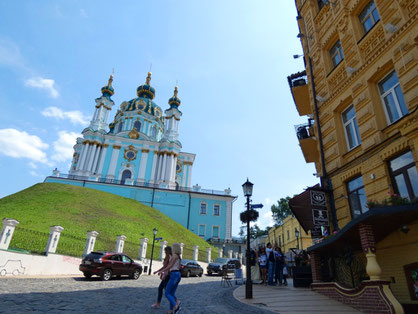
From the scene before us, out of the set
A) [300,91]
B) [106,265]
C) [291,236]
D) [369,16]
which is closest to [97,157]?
[291,236]

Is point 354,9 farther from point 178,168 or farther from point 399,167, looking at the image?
point 178,168

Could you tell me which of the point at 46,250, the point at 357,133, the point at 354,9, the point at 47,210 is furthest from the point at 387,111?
the point at 47,210

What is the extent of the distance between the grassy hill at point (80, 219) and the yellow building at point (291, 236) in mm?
12296

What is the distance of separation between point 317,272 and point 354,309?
282cm

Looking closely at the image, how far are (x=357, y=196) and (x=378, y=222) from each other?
Answer: 2.93 metres

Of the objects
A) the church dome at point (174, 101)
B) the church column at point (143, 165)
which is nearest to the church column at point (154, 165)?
the church column at point (143, 165)

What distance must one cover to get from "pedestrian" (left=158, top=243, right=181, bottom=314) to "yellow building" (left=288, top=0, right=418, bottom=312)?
183 inches

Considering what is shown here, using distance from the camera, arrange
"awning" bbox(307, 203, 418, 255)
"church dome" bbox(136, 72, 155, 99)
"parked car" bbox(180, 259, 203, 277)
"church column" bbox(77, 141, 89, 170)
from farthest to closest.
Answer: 1. "church dome" bbox(136, 72, 155, 99)
2. "church column" bbox(77, 141, 89, 170)
3. "parked car" bbox(180, 259, 203, 277)
4. "awning" bbox(307, 203, 418, 255)

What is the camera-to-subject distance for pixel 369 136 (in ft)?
31.7

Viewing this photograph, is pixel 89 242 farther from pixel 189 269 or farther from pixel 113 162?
pixel 113 162

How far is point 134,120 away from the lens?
66.1m

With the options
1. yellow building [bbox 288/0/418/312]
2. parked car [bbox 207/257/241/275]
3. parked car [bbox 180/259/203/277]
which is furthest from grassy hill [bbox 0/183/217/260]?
yellow building [bbox 288/0/418/312]

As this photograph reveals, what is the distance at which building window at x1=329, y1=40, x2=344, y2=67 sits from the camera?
12.8m

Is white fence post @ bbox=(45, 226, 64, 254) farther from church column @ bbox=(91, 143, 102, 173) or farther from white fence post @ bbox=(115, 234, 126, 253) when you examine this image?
church column @ bbox=(91, 143, 102, 173)
